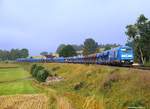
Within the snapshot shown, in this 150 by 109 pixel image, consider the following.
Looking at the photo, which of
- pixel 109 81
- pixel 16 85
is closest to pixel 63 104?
pixel 109 81

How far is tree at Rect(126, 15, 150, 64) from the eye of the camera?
285 feet

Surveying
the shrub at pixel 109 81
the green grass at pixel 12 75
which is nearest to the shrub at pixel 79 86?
the shrub at pixel 109 81

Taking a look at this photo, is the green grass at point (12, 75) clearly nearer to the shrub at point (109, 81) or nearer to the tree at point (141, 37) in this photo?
the tree at point (141, 37)

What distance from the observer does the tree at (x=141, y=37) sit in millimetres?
86812

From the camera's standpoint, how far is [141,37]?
89062 millimetres

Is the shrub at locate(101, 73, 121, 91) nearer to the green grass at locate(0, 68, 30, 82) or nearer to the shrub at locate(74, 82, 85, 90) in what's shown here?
the shrub at locate(74, 82, 85, 90)

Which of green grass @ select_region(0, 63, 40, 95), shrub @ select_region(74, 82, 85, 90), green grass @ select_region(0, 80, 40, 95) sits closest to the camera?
shrub @ select_region(74, 82, 85, 90)

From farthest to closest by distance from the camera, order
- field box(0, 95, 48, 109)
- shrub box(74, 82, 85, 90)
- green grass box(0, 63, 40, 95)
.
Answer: green grass box(0, 63, 40, 95)
shrub box(74, 82, 85, 90)
field box(0, 95, 48, 109)

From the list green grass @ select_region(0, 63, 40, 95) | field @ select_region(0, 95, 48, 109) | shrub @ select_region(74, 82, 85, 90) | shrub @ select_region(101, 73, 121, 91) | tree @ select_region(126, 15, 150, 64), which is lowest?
field @ select_region(0, 95, 48, 109)

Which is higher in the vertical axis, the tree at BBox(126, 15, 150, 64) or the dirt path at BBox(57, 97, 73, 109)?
the tree at BBox(126, 15, 150, 64)

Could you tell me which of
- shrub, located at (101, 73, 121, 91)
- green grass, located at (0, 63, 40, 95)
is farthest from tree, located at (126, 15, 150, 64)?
shrub, located at (101, 73, 121, 91)

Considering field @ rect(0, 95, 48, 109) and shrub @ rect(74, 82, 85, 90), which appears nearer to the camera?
field @ rect(0, 95, 48, 109)

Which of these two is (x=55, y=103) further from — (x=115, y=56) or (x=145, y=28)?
(x=145, y=28)

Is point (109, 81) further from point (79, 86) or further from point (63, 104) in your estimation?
point (79, 86)
